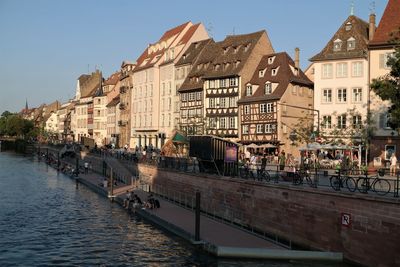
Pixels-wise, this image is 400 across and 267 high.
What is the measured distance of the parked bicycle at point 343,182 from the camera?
979 inches

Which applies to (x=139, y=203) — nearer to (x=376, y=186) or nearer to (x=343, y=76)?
(x=376, y=186)

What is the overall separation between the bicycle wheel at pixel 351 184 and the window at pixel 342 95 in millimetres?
35040

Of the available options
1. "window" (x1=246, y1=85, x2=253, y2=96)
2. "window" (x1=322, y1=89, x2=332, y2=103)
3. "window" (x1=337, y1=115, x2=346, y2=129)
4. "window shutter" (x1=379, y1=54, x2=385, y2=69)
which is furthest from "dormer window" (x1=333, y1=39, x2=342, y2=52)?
"window" (x1=246, y1=85, x2=253, y2=96)

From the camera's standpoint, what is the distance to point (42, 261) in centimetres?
2648

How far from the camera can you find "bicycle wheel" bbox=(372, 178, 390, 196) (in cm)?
2318

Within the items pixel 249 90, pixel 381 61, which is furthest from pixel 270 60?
pixel 381 61

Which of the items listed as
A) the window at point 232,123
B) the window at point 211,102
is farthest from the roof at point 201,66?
the window at point 232,123

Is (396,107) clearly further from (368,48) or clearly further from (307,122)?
(307,122)

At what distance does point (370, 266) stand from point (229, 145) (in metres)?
16.2

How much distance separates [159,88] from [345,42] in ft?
143

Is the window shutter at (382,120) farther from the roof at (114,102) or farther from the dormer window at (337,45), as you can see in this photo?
the roof at (114,102)

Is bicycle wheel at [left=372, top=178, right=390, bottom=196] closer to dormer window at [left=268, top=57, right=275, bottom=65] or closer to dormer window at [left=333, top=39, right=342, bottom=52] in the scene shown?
dormer window at [left=333, top=39, right=342, bottom=52]

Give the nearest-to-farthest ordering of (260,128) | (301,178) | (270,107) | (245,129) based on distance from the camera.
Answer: (301,178)
(270,107)
(260,128)
(245,129)

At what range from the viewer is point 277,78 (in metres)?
68.1
